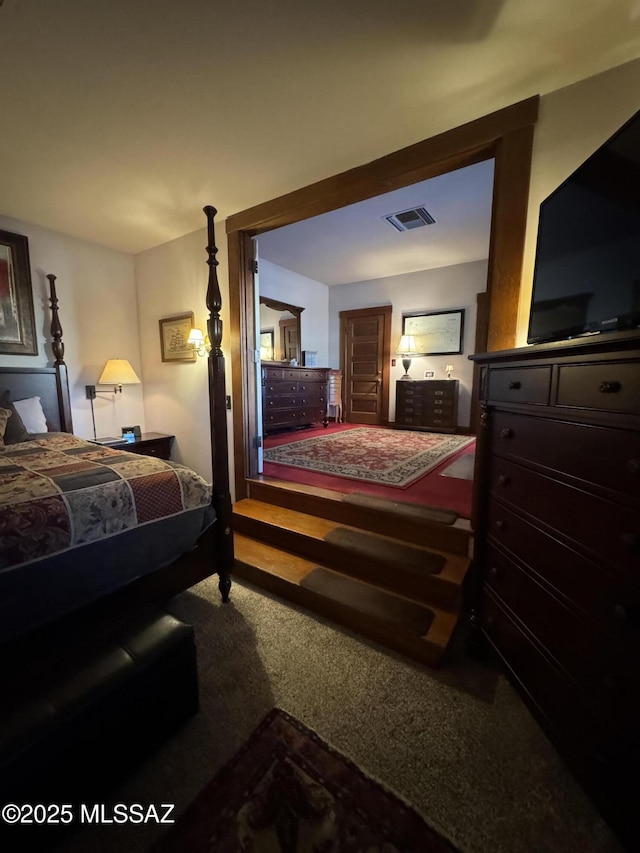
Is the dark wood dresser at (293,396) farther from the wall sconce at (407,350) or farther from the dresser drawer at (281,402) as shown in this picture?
the wall sconce at (407,350)

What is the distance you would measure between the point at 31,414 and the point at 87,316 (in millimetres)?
1132

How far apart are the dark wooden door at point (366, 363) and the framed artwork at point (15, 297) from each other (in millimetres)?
4463

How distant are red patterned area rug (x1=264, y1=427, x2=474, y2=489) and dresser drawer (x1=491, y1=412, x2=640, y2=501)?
55.0 inches

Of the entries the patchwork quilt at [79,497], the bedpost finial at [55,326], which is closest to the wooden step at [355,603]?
the patchwork quilt at [79,497]

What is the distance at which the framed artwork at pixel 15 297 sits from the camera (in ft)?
9.07

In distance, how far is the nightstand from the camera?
318 centimetres

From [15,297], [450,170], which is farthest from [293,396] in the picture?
[450,170]

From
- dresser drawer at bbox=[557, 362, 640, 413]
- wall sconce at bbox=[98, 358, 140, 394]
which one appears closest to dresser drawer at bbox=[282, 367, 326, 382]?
wall sconce at bbox=[98, 358, 140, 394]

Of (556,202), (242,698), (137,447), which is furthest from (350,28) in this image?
(137,447)

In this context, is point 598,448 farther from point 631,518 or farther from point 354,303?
point 354,303

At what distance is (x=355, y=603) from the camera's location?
1.77 m

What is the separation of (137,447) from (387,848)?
318cm

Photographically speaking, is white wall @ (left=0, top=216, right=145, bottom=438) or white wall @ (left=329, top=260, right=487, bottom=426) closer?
white wall @ (left=0, top=216, right=145, bottom=438)

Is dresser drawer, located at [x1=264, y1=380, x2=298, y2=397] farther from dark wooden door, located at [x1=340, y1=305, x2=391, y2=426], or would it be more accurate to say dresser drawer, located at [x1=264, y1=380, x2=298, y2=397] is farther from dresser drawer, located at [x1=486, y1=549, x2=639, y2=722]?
dresser drawer, located at [x1=486, y1=549, x2=639, y2=722]
